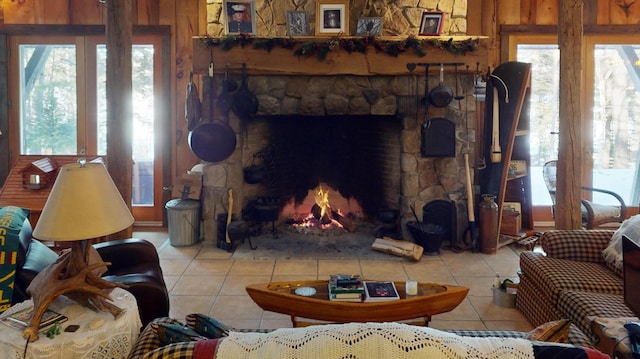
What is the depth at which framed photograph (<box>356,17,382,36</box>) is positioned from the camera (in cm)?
501

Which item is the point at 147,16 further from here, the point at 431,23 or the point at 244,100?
the point at 431,23

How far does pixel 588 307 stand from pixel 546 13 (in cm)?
415

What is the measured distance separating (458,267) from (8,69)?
5.36 m

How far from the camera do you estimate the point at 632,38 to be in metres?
5.88

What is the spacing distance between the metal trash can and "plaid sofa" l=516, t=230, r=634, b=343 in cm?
316

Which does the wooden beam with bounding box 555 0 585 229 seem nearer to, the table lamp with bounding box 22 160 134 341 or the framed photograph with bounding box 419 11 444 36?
the framed photograph with bounding box 419 11 444 36

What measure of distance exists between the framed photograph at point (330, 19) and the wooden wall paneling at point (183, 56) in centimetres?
160

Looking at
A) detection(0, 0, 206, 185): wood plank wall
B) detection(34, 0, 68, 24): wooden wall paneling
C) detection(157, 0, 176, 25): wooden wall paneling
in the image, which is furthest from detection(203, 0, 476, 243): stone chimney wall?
detection(34, 0, 68, 24): wooden wall paneling

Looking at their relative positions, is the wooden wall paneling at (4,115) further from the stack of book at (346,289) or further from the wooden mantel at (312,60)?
the stack of book at (346,289)

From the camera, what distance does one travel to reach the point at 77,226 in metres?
2.11

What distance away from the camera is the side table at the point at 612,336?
2.27 meters

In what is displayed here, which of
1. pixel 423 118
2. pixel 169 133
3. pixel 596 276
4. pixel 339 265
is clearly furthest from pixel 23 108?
pixel 596 276

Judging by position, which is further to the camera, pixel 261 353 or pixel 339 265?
pixel 339 265

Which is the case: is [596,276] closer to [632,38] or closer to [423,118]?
[423,118]
